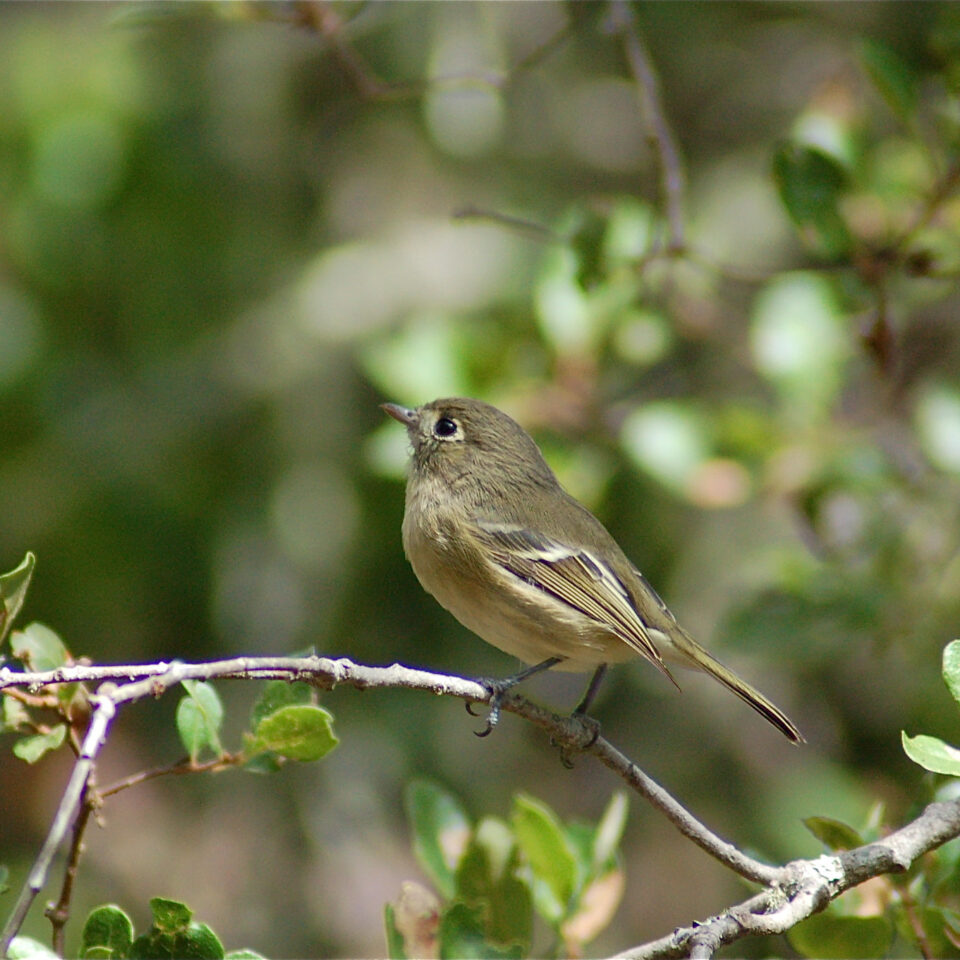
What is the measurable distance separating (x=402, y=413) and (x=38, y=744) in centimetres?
171

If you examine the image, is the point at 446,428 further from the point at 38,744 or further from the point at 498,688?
the point at 38,744

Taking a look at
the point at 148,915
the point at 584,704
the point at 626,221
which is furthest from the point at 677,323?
the point at 148,915

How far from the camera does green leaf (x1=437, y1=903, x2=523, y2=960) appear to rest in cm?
197

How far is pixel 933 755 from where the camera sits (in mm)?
1748

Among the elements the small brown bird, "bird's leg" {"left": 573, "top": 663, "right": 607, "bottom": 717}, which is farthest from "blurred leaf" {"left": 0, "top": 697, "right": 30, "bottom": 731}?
"bird's leg" {"left": 573, "top": 663, "right": 607, "bottom": 717}

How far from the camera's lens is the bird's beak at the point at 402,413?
332 cm

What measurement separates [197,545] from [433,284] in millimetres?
1406

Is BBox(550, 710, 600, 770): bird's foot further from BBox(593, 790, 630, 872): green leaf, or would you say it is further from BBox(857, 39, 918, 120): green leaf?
BBox(857, 39, 918, 120): green leaf

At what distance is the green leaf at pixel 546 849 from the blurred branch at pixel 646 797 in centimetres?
16

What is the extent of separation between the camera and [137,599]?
4.52 meters

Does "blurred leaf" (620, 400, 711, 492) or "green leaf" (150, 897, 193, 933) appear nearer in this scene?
"green leaf" (150, 897, 193, 933)

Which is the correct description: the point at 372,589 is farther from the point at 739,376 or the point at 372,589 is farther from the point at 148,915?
the point at 739,376

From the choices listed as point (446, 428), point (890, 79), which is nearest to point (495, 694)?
point (446, 428)

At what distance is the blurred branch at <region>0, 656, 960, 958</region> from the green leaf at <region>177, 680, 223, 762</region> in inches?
1.9
